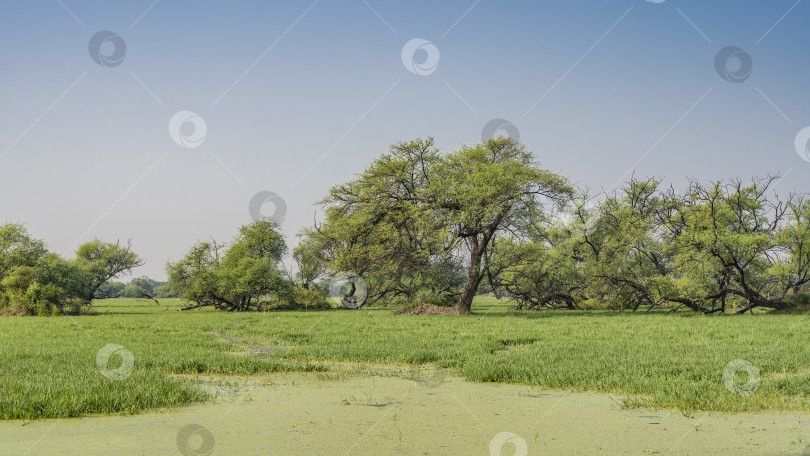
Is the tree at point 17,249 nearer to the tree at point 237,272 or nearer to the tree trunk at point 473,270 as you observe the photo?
the tree at point 237,272

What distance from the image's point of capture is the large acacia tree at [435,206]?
37094 millimetres

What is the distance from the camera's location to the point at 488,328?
25.3m

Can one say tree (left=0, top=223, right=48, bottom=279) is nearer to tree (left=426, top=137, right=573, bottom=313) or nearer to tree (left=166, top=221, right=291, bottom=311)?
tree (left=166, top=221, right=291, bottom=311)

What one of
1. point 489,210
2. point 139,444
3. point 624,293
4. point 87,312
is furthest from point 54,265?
point 139,444

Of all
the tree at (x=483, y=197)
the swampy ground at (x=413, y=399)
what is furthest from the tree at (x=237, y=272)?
the swampy ground at (x=413, y=399)

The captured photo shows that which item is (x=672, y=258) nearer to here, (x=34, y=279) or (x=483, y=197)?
(x=483, y=197)
